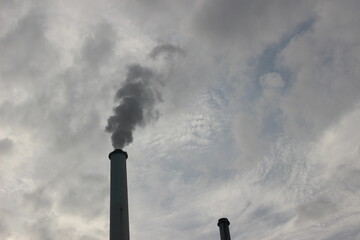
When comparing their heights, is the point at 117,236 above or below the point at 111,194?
below

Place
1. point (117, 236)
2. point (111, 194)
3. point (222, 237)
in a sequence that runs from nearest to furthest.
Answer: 1. point (117, 236)
2. point (111, 194)
3. point (222, 237)

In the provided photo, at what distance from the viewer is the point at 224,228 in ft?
98.6

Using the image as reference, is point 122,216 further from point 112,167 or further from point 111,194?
point 112,167

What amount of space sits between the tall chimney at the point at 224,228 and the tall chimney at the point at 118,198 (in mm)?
10864

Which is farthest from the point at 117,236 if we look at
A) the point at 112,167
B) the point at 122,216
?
the point at 112,167

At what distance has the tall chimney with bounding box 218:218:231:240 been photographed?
97.8 feet

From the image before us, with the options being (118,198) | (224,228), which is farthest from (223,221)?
(118,198)

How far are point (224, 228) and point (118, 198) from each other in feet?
38.3

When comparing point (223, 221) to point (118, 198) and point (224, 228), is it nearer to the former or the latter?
point (224, 228)

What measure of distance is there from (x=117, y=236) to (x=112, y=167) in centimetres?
497

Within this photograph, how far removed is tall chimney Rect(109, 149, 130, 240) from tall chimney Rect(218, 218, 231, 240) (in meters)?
10.9

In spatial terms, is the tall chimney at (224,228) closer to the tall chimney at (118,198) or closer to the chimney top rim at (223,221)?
the chimney top rim at (223,221)

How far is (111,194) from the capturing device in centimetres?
2292

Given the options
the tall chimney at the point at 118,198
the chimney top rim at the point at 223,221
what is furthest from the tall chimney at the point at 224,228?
the tall chimney at the point at 118,198
